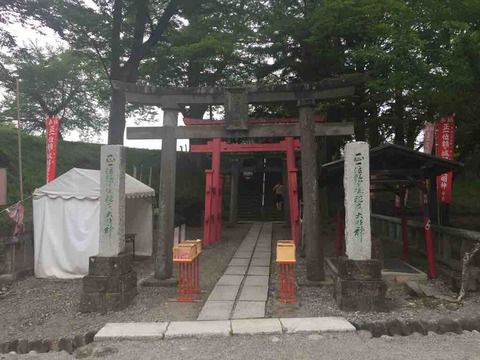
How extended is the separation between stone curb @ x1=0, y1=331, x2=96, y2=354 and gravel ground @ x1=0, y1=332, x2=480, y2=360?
0.18 meters

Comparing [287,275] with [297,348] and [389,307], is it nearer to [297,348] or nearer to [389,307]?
[389,307]

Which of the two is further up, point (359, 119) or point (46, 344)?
point (359, 119)

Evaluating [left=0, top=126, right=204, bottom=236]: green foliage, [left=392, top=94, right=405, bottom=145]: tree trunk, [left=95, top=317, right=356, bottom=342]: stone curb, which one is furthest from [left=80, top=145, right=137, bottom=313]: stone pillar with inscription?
[left=392, top=94, right=405, bottom=145]: tree trunk

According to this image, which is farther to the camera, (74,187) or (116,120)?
(116,120)

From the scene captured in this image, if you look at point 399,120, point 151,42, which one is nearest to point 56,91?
point 151,42

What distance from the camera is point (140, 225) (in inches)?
473

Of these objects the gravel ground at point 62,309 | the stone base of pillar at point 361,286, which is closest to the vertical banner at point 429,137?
the gravel ground at point 62,309

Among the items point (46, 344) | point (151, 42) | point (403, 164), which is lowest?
point (46, 344)

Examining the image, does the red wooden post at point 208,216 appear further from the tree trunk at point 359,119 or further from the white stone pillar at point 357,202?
the white stone pillar at point 357,202

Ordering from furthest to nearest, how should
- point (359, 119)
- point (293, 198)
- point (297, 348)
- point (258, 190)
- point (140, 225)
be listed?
1. point (258, 190)
2. point (359, 119)
3. point (293, 198)
4. point (140, 225)
5. point (297, 348)

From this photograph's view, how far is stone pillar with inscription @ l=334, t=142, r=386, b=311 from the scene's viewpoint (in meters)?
6.21

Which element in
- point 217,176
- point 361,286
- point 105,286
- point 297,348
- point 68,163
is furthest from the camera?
point 68,163

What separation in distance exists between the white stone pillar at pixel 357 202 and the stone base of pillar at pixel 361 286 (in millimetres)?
163

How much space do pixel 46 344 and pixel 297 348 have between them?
3.14 metres
